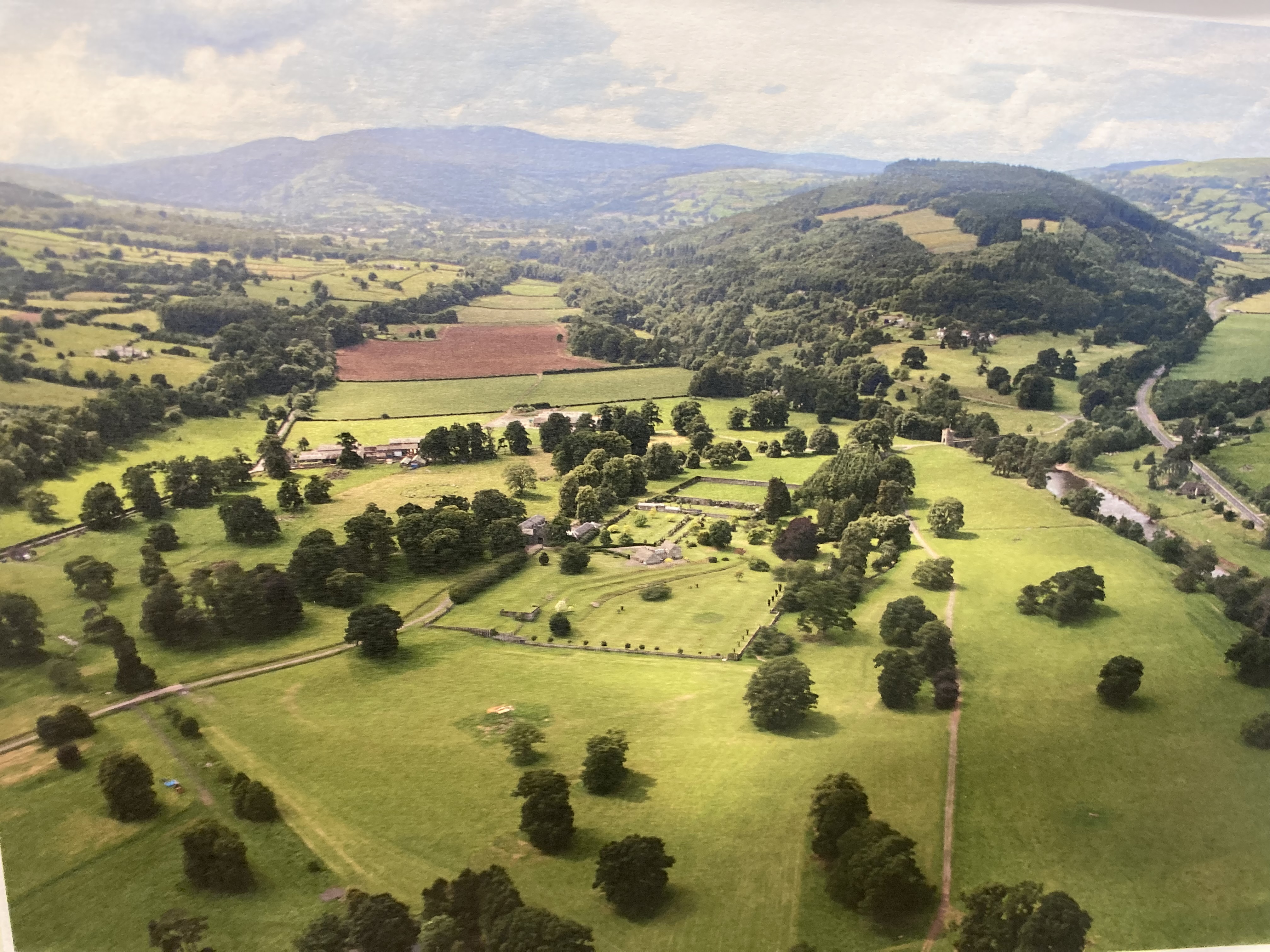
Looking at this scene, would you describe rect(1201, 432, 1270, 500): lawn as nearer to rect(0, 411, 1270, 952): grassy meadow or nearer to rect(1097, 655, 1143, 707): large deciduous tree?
rect(0, 411, 1270, 952): grassy meadow

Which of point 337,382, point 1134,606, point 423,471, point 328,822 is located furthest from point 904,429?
point 328,822

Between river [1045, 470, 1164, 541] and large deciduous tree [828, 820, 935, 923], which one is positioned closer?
large deciduous tree [828, 820, 935, 923]

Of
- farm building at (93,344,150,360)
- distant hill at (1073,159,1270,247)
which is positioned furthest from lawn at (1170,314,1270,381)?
farm building at (93,344,150,360)

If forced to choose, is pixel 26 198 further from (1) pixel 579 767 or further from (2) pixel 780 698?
(2) pixel 780 698

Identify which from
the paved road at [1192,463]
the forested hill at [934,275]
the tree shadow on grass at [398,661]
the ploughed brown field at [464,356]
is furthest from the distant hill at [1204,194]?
the tree shadow on grass at [398,661]

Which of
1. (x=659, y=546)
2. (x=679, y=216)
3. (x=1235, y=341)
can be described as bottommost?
(x=659, y=546)

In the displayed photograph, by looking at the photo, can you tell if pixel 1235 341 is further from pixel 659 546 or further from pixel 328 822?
pixel 328 822
